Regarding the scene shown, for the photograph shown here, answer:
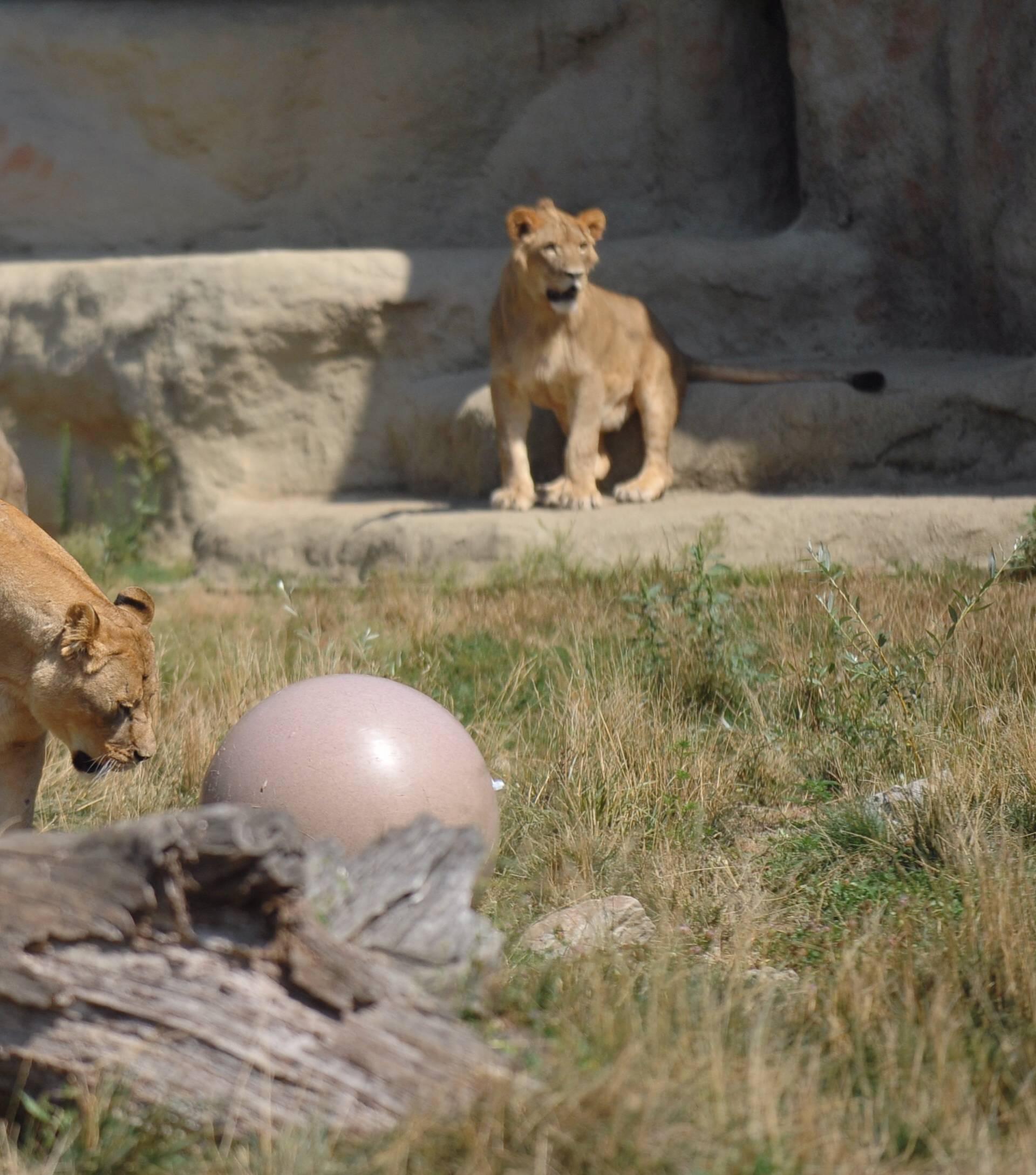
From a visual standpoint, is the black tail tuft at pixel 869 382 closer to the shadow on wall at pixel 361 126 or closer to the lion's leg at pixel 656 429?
the lion's leg at pixel 656 429

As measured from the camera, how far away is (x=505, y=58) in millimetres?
12250

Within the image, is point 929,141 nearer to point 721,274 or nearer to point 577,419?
point 721,274

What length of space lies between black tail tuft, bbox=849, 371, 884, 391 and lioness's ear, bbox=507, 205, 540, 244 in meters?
2.32

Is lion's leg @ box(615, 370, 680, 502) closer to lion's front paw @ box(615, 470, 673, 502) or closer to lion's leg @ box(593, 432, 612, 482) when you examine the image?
lion's front paw @ box(615, 470, 673, 502)

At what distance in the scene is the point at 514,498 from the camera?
30.9ft

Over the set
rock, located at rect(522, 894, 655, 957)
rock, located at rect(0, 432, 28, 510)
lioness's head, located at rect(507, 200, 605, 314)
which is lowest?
rock, located at rect(522, 894, 655, 957)

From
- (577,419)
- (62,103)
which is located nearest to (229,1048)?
(577,419)

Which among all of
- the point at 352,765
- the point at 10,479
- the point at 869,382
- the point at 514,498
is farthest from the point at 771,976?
the point at 869,382

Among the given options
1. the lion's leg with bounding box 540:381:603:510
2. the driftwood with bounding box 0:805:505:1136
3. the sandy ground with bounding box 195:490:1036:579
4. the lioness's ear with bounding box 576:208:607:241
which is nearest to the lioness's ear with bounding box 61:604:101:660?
the driftwood with bounding box 0:805:505:1136

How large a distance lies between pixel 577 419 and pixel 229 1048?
7.26 m

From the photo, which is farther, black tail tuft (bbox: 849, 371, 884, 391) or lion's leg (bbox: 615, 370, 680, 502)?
lion's leg (bbox: 615, 370, 680, 502)

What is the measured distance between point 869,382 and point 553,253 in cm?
224

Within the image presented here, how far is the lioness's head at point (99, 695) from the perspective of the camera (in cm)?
422

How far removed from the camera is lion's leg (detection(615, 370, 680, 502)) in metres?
9.83
